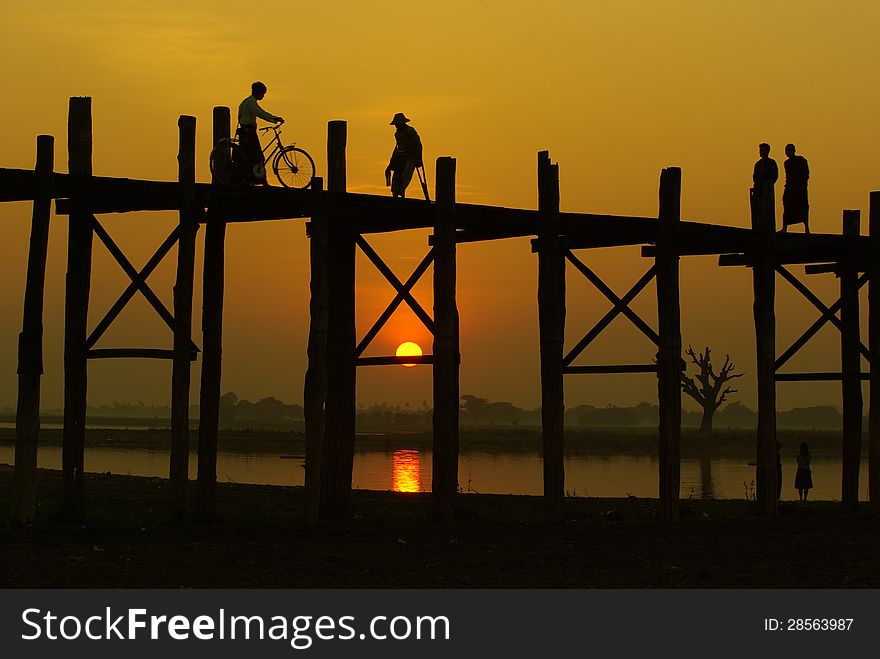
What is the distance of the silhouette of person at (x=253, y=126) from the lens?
19.3 m

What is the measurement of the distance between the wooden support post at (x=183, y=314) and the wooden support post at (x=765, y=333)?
29.2 ft

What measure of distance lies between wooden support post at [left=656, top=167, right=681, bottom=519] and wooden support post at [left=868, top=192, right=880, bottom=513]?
4.34 metres

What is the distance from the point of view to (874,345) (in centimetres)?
2369

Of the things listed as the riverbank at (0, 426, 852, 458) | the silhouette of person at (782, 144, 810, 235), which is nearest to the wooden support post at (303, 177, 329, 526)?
the silhouette of person at (782, 144, 810, 235)

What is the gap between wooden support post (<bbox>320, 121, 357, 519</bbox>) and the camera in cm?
2022

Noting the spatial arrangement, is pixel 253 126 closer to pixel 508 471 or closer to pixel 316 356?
pixel 316 356

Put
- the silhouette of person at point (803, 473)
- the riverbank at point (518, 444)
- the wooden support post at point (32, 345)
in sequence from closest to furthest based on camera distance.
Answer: the wooden support post at point (32, 345) → the silhouette of person at point (803, 473) → the riverbank at point (518, 444)

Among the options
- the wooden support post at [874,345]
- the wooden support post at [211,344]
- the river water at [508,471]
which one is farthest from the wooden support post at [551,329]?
the river water at [508,471]

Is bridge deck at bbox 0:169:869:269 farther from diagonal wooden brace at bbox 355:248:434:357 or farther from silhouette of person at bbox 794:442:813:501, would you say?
silhouette of person at bbox 794:442:813:501

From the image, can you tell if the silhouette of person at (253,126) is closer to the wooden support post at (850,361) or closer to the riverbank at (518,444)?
the wooden support post at (850,361)

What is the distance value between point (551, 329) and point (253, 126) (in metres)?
4.92

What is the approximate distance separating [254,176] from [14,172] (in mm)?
3283
